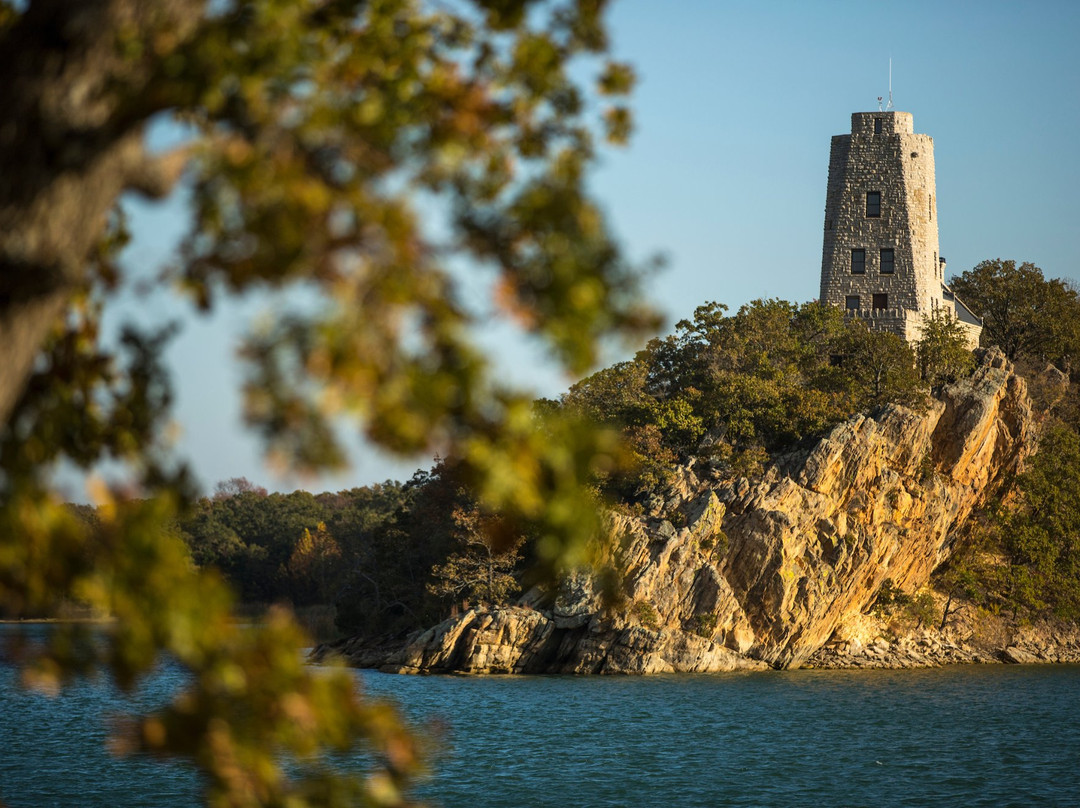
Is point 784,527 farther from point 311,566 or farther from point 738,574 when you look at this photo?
point 311,566

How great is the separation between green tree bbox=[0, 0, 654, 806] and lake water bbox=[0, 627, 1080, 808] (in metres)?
15.6

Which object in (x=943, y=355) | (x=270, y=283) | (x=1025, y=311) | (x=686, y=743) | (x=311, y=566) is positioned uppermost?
(x=1025, y=311)

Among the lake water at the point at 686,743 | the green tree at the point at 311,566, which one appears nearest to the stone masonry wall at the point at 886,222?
the lake water at the point at 686,743

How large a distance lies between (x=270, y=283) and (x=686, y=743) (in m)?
27.0

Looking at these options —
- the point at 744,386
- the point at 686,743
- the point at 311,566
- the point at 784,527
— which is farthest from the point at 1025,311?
the point at 311,566

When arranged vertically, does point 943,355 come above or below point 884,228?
below

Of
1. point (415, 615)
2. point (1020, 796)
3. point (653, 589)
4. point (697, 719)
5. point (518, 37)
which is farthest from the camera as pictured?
point (415, 615)

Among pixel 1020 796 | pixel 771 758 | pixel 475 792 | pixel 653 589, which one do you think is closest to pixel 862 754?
pixel 771 758

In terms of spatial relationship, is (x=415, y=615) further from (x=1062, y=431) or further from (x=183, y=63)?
(x=183, y=63)

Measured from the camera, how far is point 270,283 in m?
3.89

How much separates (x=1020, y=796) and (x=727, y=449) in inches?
986

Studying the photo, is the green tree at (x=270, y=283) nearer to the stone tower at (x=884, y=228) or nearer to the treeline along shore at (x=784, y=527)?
the treeline along shore at (x=784, y=527)

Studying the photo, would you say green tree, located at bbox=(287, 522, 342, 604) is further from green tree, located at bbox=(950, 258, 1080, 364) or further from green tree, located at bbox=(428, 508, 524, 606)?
green tree, located at bbox=(950, 258, 1080, 364)

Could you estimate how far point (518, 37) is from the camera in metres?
4.56
